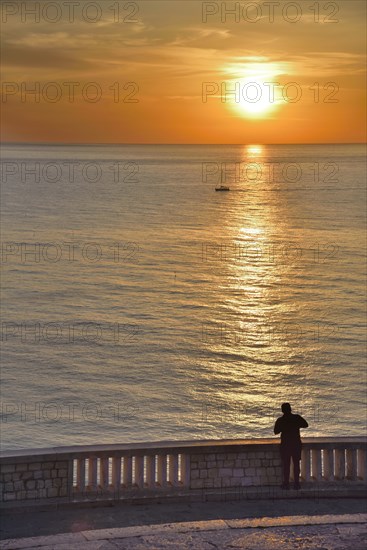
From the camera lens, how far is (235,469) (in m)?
12.9

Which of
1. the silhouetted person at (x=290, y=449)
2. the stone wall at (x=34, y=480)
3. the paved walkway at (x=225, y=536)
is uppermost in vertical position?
the silhouetted person at (x=290, y=449)

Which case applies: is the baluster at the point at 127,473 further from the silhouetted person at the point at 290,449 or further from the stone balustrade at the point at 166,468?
the silhouetted person at the point at 290,449

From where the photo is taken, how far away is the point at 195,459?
1284cm

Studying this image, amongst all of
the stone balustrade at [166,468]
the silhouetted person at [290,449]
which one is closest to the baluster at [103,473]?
the stone balustrade at [166,468]

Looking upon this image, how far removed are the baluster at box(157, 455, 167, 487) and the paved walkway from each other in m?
0.90

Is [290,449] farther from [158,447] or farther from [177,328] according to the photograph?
[177,328]

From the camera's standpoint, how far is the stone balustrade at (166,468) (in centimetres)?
1234

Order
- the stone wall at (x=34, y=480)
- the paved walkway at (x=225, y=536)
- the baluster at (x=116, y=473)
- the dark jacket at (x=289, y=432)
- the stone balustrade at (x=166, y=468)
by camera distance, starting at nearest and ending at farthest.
→ the paved walkway at (x=225, y=536), the stone wall at (x=34, y=480), the stone balustrade at (x=166, y=468), the baluster at (x=116, y=473), the dark jacket at (x=289, y=432)

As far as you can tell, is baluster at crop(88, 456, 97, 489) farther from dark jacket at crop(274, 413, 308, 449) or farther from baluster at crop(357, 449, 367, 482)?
baluster at crop(357, 449, 367, 482)

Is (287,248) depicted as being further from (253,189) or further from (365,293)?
(253,189)

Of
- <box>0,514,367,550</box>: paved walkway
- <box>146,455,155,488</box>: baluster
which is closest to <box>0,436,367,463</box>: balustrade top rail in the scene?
<box>146,455,155,488</box>: baluster

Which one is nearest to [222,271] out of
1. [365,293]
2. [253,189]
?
[365,293]

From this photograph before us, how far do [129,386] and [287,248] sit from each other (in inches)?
1904

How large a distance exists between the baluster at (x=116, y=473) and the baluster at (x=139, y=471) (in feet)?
0.80
